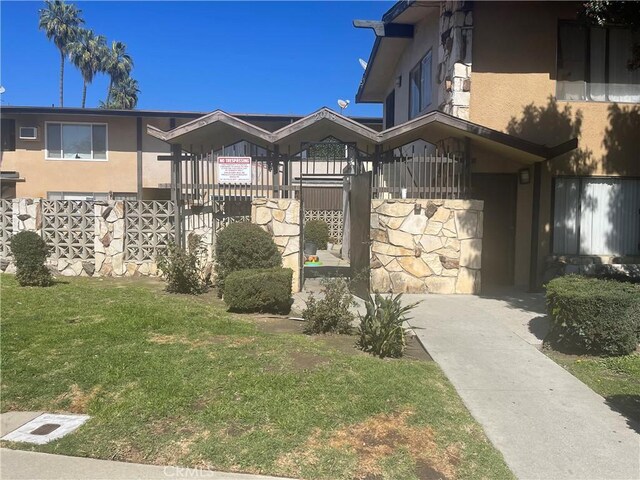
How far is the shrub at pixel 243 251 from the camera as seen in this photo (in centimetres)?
923

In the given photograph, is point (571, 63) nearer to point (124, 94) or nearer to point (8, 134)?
point (8, 134)

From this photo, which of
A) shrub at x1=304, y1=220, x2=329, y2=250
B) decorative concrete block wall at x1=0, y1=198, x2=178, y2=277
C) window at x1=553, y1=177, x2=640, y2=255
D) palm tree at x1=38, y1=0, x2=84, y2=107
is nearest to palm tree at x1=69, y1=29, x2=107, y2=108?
palm tree at x1=38, y1=0, x2=84, y2=107

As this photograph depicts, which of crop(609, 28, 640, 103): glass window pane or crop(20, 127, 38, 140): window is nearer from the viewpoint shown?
crop(609, 28, 640, 103): glass window pane

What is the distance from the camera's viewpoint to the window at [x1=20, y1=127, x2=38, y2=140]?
22859mm

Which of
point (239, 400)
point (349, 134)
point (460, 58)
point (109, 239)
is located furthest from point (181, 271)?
point (460, 58)

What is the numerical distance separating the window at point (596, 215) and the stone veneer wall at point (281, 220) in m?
5.42

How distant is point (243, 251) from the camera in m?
Answer: 9.23

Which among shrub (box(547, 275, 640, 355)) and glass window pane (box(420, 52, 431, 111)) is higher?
glass window pane (box(420, 52, 431, 111))

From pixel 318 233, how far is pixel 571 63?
44.6 feet

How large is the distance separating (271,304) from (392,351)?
102 inches

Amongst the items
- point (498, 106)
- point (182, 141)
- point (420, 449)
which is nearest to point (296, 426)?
point (420, 449)

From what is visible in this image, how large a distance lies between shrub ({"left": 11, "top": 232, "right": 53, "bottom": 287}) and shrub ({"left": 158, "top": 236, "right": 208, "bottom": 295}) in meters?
2.42

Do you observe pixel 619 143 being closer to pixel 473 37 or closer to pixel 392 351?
pixel 473 37

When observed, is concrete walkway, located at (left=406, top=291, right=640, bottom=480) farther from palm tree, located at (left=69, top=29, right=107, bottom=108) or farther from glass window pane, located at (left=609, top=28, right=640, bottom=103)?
palm tree, located at (left=69, top=29, right=107, bottom=108)
